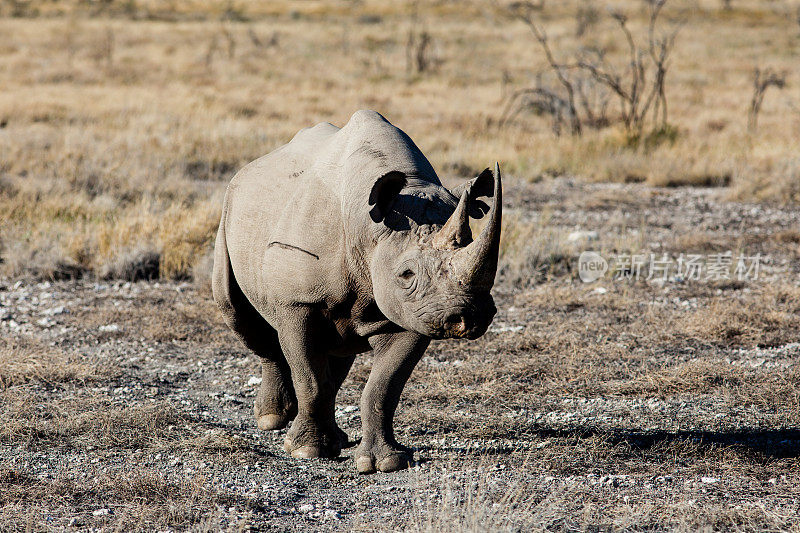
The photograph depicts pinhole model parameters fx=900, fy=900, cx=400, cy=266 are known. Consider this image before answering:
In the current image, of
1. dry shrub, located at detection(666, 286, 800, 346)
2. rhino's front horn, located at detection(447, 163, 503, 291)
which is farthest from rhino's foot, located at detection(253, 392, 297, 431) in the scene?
dry shrub, located at detection(666, 286, 800, 346)

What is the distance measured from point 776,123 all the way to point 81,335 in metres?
17.0

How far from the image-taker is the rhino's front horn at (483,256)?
140 inches

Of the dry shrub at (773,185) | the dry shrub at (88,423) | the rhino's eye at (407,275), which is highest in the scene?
the rhino's eye at (407,275)

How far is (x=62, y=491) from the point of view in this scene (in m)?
4.61

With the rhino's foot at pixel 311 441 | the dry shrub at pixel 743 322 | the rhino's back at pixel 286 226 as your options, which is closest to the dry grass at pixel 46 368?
the rhino's back at pixel 286 226

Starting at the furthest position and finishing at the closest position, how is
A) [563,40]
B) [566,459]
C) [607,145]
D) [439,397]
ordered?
[563,40]
[607,145]
[439,397]
[566,459]

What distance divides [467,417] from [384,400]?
1.41 m

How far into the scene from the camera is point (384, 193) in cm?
411

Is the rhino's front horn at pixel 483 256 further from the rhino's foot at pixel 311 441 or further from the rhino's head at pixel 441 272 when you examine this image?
the rhino's foot at pixel 311 441

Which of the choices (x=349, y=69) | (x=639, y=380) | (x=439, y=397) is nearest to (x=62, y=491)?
(x=439, y=397)


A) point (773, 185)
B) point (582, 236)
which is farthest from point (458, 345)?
point (773, 185)

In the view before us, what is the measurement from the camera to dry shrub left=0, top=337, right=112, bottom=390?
253 inches

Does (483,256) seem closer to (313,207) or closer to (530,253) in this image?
(313,207)

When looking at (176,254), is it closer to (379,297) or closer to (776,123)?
(379,297)
